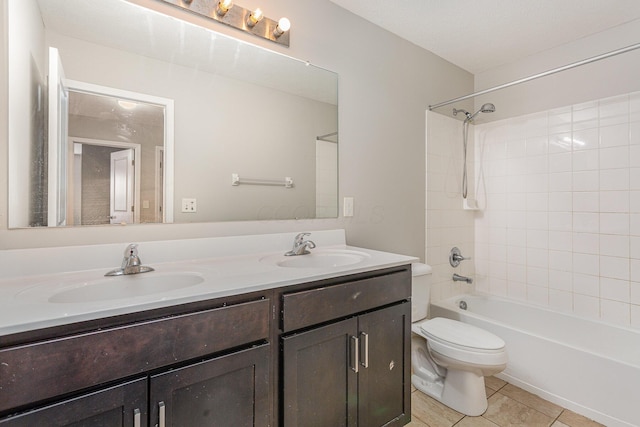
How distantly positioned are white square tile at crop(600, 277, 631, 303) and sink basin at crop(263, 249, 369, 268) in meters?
1.77

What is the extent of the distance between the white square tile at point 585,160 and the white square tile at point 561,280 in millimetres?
758

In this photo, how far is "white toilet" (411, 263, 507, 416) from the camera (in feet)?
5.19

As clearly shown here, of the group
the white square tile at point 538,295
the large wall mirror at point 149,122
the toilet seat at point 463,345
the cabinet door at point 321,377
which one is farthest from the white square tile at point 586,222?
the cabinet door at point 321,377

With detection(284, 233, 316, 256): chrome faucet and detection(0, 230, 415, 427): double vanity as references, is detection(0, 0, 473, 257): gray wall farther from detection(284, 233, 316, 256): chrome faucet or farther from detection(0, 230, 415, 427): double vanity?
detection(0, 230, 415, 427): double vanity

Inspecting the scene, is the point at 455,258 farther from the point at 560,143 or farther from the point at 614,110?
the point at 614,110

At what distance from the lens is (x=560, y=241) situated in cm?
227

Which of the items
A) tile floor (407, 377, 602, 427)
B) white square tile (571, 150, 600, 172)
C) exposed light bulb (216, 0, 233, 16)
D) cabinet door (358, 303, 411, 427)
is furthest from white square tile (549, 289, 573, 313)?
exposed light bulb (216, 0, 233, 16)

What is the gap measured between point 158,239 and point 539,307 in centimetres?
265

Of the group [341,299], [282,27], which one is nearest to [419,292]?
[341,299]

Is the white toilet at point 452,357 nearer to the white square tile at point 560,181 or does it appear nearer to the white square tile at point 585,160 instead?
the white square tile at point 560,181

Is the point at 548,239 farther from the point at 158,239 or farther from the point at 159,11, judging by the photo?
the point at 159,11

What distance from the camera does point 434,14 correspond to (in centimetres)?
191

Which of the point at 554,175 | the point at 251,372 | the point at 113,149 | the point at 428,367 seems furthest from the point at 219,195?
the point at 554,175

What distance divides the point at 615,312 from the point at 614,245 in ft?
1.45
